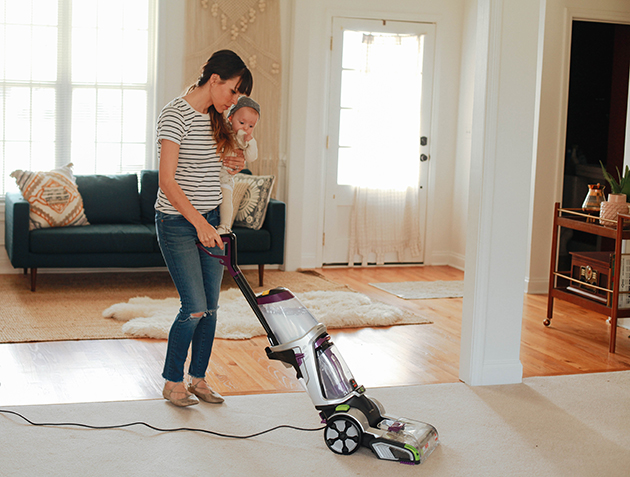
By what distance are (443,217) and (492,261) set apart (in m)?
3.52

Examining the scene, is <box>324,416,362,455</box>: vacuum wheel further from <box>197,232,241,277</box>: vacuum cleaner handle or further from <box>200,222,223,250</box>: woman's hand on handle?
A: <box>200,222,223,250</box>: woman's hand on handle

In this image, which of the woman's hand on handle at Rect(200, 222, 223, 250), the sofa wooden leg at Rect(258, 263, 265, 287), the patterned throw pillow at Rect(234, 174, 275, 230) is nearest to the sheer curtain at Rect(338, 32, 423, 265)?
the patterned throw pillow at Rect(234, 174, 275, 230)

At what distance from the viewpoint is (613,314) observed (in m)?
4.01

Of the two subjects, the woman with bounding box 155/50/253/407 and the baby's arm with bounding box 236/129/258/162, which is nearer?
the woman with bounding box 155/50/253/407

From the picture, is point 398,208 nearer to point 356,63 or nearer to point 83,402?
point 356,63

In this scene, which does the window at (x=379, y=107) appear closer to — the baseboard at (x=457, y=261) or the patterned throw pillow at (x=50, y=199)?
the baseboard at (x=457, y=261)

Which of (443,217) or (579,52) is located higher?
(579,52)

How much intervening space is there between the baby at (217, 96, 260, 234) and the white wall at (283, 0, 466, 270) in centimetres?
323

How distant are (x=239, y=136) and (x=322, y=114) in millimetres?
3588

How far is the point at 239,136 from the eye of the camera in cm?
274

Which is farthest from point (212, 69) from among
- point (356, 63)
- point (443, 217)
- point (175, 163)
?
point (443, 217)

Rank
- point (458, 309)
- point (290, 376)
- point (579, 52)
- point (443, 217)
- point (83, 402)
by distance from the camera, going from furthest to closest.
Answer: point (443, 217) → point (579, 52) → point (458, 309) → point (290, 376) → point (83, 402)

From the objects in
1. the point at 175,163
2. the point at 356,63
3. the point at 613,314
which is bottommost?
the point at 613,314

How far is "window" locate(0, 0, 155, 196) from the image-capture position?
5.54 m
